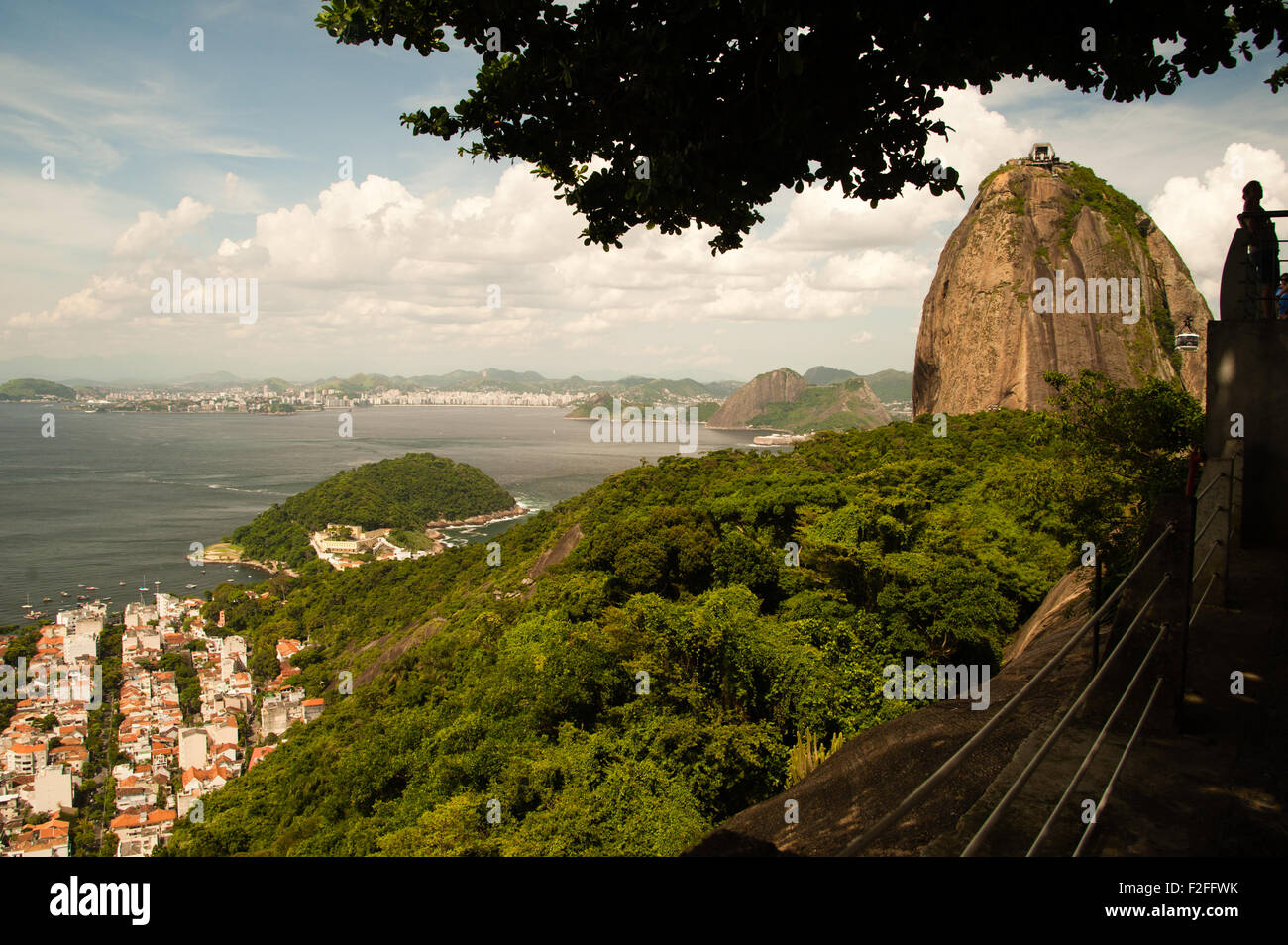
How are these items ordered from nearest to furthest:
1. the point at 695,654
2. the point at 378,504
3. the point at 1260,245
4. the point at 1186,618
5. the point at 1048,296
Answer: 1. the point at 1186,618
2. the point at 1260,245
3. the point at 695,654
4. the point at 1048,296
5. the point at 378,504

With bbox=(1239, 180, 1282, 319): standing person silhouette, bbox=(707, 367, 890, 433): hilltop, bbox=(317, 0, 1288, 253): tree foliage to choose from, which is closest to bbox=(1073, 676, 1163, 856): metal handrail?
bbox=(317, 0, 1288, 253): tree foliage

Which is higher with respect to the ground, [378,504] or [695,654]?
[695,654]

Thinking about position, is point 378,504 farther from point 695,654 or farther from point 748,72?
point 748,72

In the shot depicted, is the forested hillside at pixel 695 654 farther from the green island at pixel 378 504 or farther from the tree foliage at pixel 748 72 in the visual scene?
the green island at pixel 378 504

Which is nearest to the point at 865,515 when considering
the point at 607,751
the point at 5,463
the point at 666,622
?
the point at 666,622

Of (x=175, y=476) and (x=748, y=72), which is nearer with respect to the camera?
(x=748, y=72)

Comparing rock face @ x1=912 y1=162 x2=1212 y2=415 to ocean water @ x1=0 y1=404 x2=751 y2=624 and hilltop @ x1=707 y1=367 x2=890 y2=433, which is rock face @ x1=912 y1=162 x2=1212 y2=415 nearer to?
ocean water @ x1=0 y1=404 x2=751 y2=624

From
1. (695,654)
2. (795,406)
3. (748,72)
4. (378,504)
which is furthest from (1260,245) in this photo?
(795,406)
